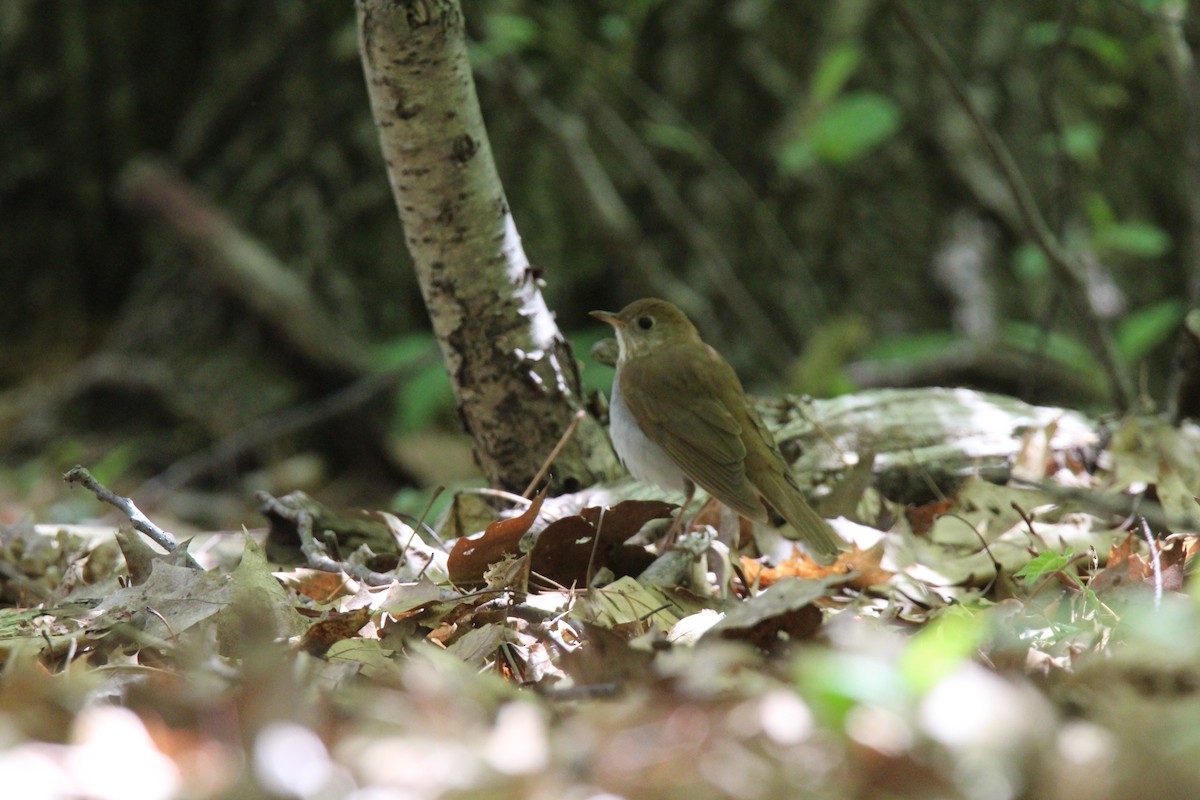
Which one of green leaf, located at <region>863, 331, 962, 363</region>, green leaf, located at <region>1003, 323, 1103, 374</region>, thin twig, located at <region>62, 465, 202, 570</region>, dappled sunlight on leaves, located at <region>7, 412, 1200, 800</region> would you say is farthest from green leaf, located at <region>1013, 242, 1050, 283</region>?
thin twig, located at <region>62, 465, 202, 570</region>

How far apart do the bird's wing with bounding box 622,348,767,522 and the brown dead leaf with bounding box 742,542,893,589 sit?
0.61ft

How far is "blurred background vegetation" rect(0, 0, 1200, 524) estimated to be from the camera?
236 inches

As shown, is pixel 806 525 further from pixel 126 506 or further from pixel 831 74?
pixel 831 74

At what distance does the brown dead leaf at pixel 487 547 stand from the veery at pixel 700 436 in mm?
746

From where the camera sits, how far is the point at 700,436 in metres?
3.47

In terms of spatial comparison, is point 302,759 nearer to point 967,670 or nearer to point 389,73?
point 967,670

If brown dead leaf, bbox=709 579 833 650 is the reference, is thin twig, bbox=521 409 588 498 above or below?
below

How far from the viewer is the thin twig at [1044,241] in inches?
165

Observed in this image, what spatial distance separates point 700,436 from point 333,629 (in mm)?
1553

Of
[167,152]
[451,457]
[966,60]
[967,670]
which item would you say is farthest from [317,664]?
[167,152]

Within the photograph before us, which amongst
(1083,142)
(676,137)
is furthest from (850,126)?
(1083,142)

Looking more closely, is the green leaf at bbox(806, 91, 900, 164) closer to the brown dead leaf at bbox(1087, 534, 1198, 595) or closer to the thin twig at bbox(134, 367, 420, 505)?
the thin twig at bbox(134, 367, 420, 505)

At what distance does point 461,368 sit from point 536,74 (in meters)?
3.41

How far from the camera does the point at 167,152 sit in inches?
281
